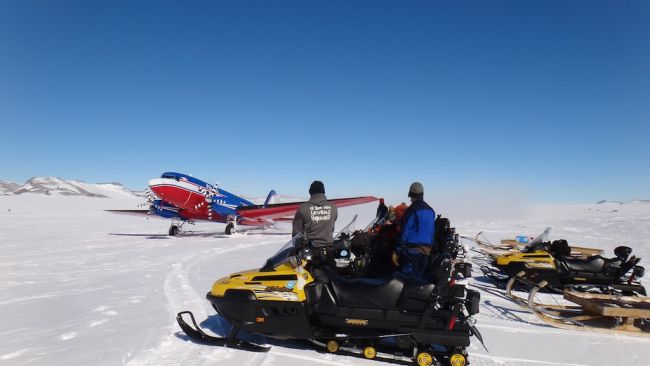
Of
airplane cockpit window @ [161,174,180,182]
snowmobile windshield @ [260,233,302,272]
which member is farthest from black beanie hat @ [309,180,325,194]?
airplane cockpit window @ [161,174,180,182]

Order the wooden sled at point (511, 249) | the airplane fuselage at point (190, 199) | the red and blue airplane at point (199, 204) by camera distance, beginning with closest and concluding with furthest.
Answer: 1. the wooden sled at point (511, 249)
2. the airplane fuselage at point (190, 199)
3. the red and blue airplane at point (199, 204)

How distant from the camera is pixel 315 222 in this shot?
4.89m

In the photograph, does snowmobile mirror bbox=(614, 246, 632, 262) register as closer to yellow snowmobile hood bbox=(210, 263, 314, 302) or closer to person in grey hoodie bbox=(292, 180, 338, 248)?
person in grey hoodie bbox=(292, 180, 338, 248)

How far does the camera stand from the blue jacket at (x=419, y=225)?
508 centimetres

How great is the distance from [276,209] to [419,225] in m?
16.1

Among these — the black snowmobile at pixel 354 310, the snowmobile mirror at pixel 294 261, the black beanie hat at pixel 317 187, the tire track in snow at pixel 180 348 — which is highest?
the black beanie hat at pixel 317 187

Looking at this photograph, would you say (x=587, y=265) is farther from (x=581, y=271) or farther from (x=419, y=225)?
(x=419, y=225)

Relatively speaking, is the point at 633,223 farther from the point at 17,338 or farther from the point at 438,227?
the point at 17,338

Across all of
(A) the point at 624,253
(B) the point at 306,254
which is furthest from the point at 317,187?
(A) the point at 624,253

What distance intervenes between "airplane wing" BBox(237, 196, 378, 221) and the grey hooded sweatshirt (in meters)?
14.6

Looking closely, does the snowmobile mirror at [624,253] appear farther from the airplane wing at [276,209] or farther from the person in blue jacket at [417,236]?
the airplane wing at [276,209]

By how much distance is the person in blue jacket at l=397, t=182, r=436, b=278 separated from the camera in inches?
200

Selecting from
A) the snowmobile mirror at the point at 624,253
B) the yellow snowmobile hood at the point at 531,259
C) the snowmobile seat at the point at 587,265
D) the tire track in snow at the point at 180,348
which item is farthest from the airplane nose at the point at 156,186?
the snowmobile mirror at the point at 624,253

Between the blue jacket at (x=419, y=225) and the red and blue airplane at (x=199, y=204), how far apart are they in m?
13.2
